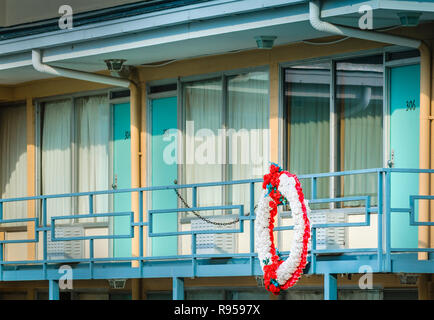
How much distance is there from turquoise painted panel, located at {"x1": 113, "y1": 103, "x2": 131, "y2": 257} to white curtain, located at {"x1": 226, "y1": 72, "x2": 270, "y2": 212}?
6.98ft

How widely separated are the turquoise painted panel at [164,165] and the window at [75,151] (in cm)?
110

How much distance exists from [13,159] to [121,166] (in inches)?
105

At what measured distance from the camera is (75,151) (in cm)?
2058

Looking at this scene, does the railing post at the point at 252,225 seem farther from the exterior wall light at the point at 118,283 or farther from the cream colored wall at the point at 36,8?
the cream colored wall at the point at 36,8

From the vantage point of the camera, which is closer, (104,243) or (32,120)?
(104,243)

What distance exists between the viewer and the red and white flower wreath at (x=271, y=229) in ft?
49.0

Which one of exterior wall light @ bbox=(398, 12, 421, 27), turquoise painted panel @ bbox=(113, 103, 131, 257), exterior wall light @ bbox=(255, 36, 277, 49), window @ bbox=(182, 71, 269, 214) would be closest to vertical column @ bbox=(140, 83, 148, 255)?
turquoise painted panel @ bbox=(113, 103, 131, 257)

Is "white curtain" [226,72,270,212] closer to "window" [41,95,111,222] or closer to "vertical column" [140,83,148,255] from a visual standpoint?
"vertical column" [140,83,148,255]

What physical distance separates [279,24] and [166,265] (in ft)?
13.0

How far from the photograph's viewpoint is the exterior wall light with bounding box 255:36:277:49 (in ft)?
54.4

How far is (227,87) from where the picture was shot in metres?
18.4

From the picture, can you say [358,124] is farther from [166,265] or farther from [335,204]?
[166,265]

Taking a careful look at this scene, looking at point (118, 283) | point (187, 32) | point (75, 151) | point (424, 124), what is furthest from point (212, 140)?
point (424, 124)
